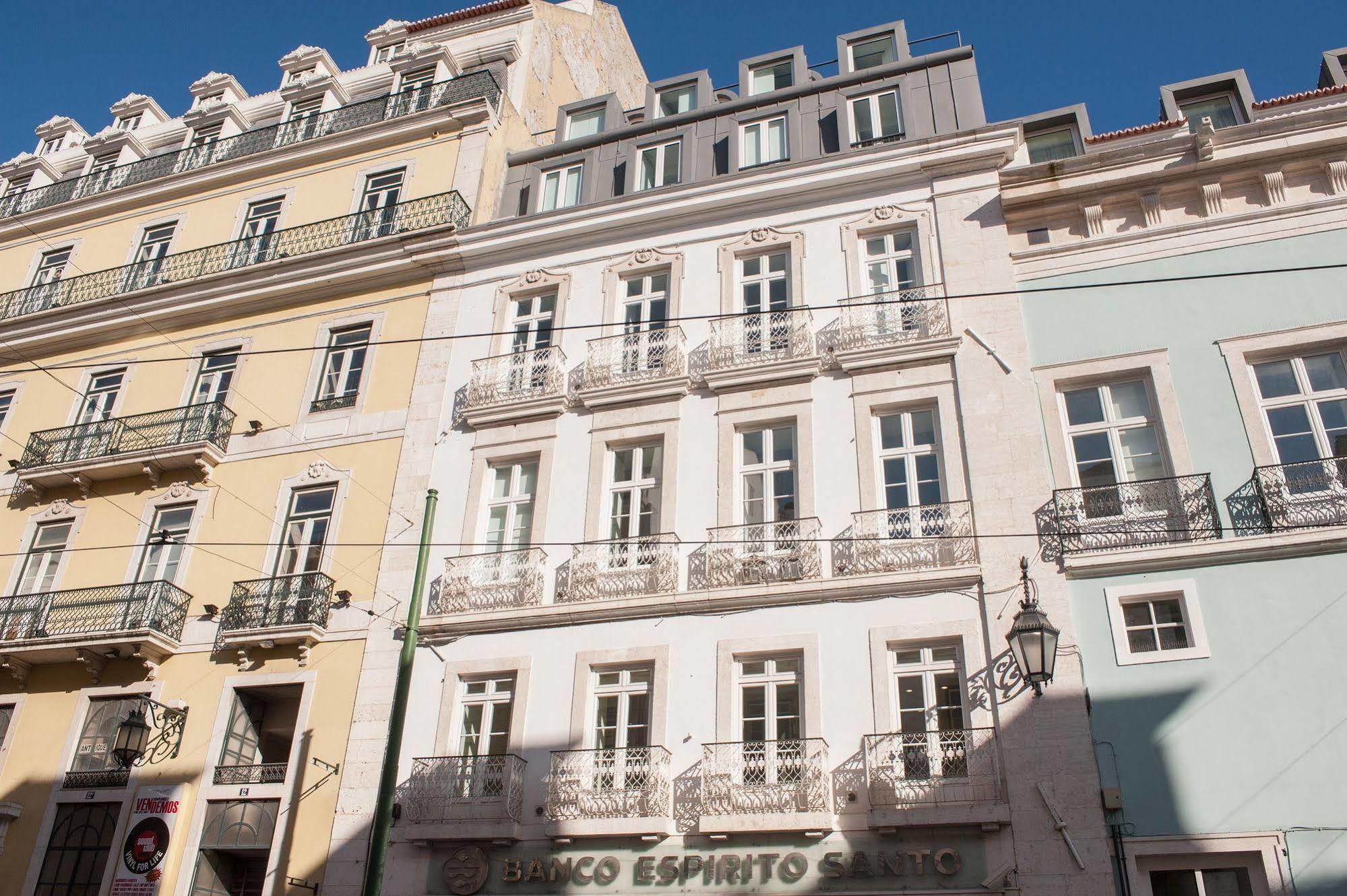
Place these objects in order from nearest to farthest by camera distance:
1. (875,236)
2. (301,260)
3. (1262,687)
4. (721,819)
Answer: (1262,687) < (721,819) < (875,236) < (301,260)

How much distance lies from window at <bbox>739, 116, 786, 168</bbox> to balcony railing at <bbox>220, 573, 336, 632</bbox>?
10.6 metres

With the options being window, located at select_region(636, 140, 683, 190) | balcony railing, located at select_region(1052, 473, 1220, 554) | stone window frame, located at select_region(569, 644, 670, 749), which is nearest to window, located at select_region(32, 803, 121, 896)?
stone window frame, located at select_region(569, 644, 670, 749)

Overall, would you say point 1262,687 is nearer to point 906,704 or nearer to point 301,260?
point 906,704

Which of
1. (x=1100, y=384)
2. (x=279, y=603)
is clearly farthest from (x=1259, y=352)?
(x=279, y=603)

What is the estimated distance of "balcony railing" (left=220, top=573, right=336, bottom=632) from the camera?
1728cm

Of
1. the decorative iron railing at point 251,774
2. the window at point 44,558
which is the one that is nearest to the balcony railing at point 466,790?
the decorative iron railing at point 251,774

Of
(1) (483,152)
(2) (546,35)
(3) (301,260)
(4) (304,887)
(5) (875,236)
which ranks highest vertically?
(2) (546,35)

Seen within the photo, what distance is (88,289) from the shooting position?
2405cm

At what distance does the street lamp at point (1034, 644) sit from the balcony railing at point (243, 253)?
1346cm

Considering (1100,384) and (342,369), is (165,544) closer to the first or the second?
(342,369)

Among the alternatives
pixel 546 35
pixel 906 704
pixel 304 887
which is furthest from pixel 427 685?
pixel 546 35

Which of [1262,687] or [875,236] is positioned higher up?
[875,236]

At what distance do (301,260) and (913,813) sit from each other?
51.6 ft

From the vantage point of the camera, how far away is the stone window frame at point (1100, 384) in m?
14.4
